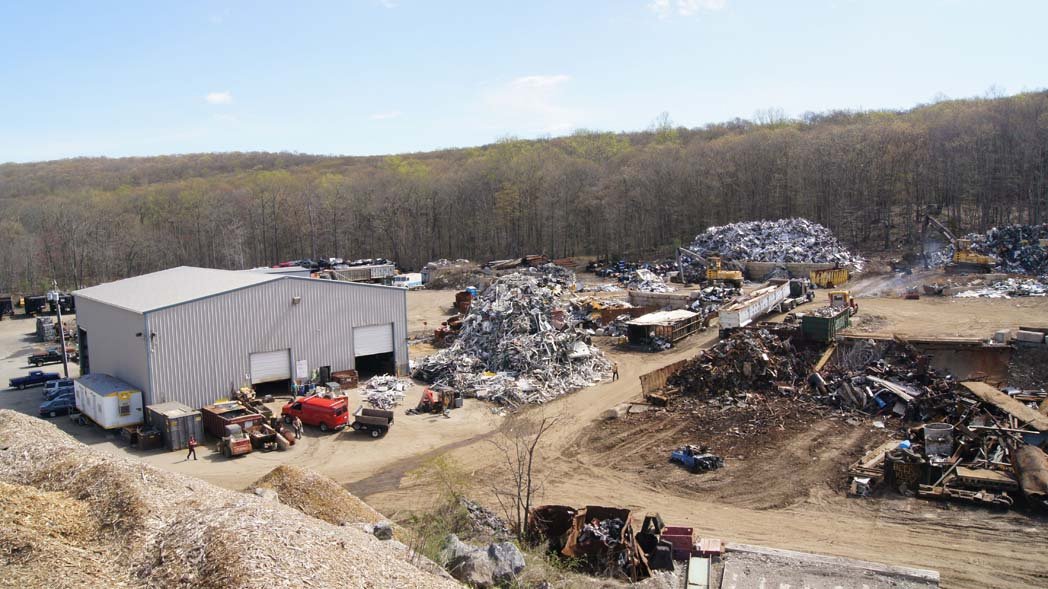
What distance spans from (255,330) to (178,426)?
17.7ft

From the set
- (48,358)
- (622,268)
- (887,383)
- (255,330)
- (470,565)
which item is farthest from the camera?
(622,268)

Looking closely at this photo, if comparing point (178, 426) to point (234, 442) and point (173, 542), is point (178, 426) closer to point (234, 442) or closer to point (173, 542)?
point (234, 442)

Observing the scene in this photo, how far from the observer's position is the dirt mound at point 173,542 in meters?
9.19

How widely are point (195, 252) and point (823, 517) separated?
7605 cm

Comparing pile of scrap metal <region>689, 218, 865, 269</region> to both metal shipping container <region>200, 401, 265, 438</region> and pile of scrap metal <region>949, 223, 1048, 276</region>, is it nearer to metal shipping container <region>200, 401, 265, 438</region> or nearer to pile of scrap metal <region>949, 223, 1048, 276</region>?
pile of scrap metal <region>949, 223, 1048, 276</region>

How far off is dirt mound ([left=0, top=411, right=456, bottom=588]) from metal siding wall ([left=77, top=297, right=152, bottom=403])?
41.3 ft

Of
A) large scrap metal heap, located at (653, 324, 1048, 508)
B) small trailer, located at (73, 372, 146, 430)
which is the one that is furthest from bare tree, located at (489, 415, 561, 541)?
small trailer, located at (73, 372, 146, 430)

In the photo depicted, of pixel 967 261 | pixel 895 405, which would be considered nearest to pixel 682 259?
pixel 967 261

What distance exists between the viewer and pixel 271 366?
2728cm

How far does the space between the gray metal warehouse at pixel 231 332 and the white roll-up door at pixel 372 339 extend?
0.14 ft

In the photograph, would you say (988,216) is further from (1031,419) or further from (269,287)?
(269,287)

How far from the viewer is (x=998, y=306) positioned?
3631cm

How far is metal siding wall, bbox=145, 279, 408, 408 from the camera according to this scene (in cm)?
2466

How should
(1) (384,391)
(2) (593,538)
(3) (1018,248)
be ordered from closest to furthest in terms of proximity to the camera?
(2) (593,538) → (1) (384,391) → (3) (1018,248)
